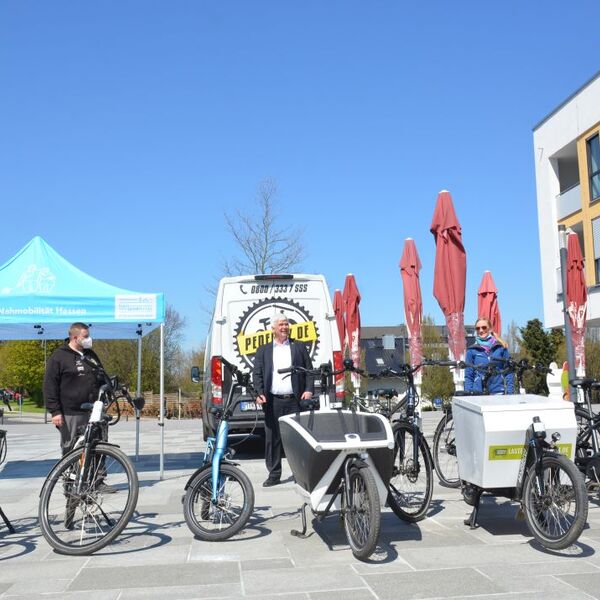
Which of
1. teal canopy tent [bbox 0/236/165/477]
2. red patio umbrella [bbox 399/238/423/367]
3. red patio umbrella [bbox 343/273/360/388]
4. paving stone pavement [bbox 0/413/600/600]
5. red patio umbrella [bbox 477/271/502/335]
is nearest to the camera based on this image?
paving stone pavement [bbox 0/413/600/600]

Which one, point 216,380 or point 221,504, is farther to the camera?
point 216,380

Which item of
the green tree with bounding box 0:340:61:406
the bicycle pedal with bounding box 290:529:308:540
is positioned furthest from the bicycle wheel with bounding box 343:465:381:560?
the green tree with bounding box 0:340:61:406

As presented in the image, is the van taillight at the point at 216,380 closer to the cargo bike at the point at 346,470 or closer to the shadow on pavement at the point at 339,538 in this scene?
the shadow on pavement at the point at 339,538

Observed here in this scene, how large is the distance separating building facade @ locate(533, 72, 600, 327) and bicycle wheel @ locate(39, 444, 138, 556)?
938 inches

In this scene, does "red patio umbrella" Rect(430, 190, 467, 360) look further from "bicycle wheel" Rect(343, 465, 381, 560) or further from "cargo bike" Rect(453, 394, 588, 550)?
"bicycle wheel" Rect(343, 465, 381, 560)

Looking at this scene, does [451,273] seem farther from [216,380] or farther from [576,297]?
[576,297]

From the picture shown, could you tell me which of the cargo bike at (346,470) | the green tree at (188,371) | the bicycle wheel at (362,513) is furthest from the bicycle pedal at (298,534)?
the green tree at (188,371)

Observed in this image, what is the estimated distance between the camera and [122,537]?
6.05m

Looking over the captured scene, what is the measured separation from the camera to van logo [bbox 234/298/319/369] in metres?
11.1

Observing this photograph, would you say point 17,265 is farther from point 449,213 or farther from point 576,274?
point 576,274

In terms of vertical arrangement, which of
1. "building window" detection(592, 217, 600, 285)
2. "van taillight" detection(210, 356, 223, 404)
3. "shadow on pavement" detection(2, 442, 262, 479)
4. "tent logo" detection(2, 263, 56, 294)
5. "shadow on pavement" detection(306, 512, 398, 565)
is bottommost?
"shadow on pavement" detection(2, 442, 262, 479)

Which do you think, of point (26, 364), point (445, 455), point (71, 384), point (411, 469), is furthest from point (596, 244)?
point (26, 364)

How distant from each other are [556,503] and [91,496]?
3.38m

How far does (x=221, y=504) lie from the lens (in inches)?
227
